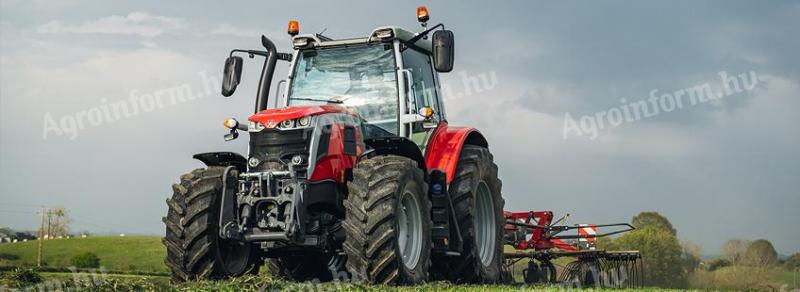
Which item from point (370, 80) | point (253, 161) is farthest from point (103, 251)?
point (253, 161)

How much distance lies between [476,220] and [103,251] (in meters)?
23.2

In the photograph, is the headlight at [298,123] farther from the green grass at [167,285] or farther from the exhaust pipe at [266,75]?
the green grass at [167,285]

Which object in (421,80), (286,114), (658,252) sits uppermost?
(421,80)

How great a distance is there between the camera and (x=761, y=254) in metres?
17.4

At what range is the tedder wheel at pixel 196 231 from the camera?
8.48 m

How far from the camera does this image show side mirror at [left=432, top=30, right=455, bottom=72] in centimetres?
916

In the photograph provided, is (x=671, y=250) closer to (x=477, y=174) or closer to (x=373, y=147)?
(x=477, y=174)

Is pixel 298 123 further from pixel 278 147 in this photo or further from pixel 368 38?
pixel 368 38

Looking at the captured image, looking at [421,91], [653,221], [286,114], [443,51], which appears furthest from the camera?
[653,221]

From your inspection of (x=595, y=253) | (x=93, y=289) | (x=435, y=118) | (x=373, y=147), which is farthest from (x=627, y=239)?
(x=93, y=289)

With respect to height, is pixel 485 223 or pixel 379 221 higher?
pixel 379 221

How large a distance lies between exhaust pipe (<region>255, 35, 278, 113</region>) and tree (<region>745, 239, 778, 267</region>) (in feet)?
36.4

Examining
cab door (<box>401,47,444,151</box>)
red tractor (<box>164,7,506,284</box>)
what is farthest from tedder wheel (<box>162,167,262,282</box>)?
cab door (<box>401,47,444,151</box>)

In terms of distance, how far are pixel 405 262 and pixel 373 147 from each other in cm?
132
